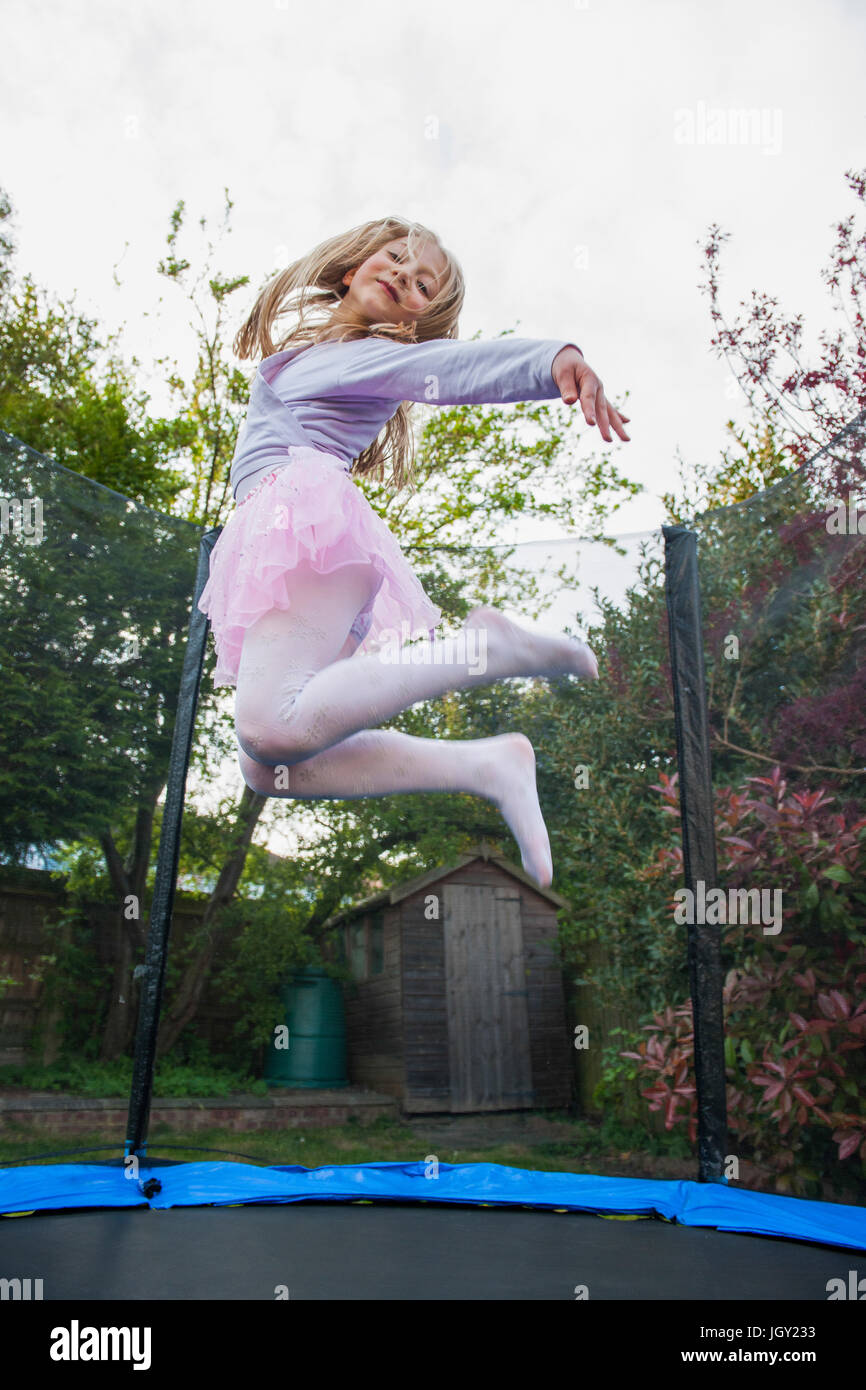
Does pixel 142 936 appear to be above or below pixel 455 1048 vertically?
above

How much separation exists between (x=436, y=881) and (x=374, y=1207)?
1130 mm

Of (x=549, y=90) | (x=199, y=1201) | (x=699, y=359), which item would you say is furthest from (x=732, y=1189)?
(x=549, y=90)

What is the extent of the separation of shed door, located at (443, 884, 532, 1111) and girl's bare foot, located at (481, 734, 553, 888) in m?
2.00

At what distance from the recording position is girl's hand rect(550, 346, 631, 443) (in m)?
0.77

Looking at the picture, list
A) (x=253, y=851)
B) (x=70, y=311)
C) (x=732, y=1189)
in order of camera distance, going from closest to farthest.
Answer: (x=732, y=1189) → (x=253, y=851) → (x=70, y=311)

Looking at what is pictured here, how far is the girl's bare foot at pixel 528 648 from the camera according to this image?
92 centimetres

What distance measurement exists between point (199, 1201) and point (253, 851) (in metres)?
1.44

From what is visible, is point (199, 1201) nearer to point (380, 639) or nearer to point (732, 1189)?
point (732, 1189)

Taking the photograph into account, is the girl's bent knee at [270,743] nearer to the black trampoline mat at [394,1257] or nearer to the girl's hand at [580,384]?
the girl's hand at [580,384]

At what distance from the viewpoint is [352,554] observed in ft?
2.94

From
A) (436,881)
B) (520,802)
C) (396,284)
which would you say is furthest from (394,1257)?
(436,881)

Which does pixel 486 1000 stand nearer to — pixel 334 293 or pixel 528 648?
pixel 528 648

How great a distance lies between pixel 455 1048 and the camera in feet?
9.37

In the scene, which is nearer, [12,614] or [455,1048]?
[12,614]
